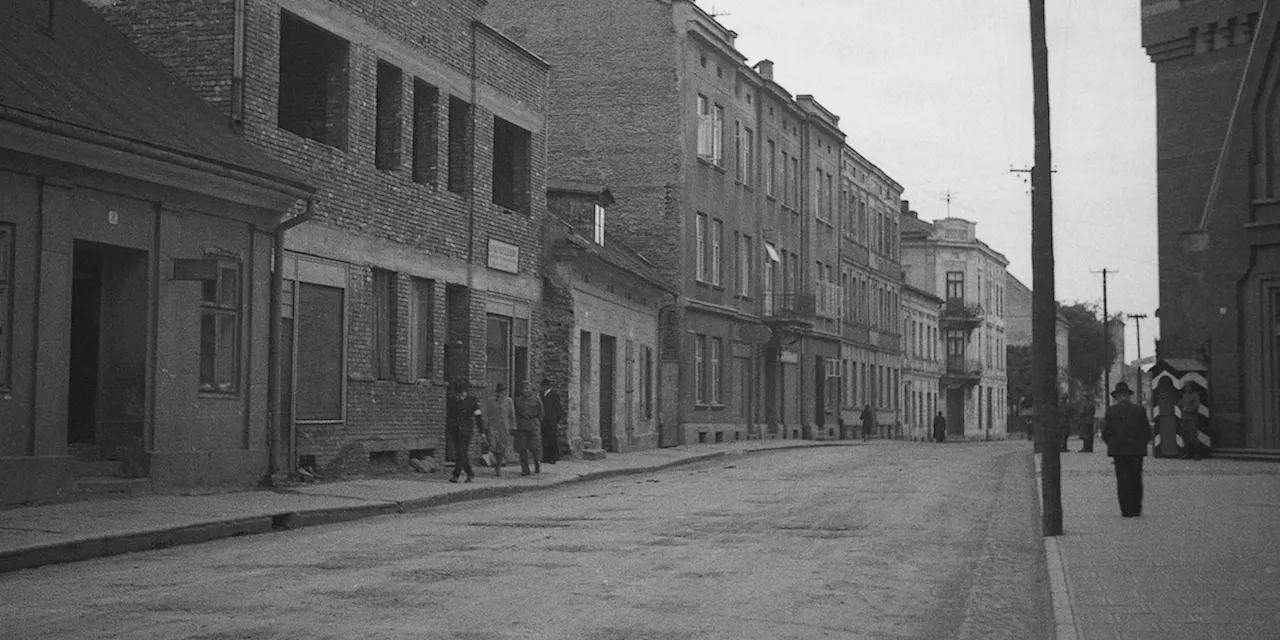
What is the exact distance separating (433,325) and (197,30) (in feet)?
25.6

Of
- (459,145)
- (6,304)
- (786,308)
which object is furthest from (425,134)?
(786,308)

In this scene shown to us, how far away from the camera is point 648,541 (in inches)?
575

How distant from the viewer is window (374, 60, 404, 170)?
85.4 feet

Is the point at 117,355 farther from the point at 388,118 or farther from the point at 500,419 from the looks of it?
the point at 388,118

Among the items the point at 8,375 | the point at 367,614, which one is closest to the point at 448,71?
the point at 8,375

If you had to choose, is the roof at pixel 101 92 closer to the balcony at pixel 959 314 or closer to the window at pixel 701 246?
the window at pixel 701 246

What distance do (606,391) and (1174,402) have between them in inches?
523

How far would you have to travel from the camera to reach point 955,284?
8875 cm

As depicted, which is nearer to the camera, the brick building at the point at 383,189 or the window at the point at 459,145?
the brick building at the point at 383,189

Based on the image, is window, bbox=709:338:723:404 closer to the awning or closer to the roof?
the awning

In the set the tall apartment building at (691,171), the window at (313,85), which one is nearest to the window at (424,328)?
the window at (313,85)

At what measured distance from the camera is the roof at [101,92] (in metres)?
16.9

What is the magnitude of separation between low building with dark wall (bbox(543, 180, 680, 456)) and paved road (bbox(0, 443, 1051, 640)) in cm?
1358

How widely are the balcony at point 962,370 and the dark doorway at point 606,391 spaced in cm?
5169
